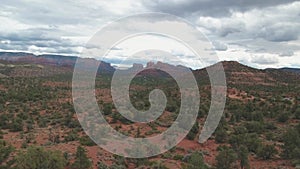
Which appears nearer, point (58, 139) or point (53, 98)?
point (58, 139)

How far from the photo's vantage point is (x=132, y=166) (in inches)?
770

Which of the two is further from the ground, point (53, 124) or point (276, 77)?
point (276, 77)

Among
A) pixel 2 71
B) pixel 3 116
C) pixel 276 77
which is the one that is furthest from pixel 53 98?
pixel 2 71

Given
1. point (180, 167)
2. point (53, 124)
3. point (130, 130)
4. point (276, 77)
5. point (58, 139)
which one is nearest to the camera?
point (180, 167)

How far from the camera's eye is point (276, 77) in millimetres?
94438

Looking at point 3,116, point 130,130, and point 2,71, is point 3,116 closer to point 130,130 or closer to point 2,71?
point 130,130

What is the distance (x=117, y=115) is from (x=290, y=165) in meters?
17.8

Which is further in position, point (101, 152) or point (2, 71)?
point (2, 71)

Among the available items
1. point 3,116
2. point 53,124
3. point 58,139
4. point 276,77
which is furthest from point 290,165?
point 276,77

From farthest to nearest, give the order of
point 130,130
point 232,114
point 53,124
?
point 232,114 → point 53,124 → point 130,130

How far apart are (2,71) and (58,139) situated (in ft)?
387

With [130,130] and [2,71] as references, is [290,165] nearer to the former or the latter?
[130,130]

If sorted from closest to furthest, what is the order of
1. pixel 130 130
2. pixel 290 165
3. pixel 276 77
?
1. pixel 290 165
2. pixel 130 130
3. pixel 276 77

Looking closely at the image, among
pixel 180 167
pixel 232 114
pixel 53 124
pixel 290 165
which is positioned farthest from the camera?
pixel 232 114
